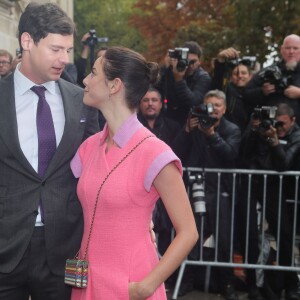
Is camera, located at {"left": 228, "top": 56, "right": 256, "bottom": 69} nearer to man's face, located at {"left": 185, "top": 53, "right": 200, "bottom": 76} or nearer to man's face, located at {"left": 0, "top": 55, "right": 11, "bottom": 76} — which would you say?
man's face, located at {"left": 185, "top": 53, "right": 200, "bottom": 76}

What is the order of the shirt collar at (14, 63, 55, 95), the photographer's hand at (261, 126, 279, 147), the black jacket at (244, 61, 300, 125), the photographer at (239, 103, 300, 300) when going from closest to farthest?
the shirt collar at (14, 63, 55, 95), the photographer's hand at (261, 126, 279, 147), the photographer at (239, 103, 300, 300), the black jacket at (244, 61, 300, 125)

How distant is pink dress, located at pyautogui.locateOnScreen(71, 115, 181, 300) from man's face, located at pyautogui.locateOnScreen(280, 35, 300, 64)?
379 centimetres

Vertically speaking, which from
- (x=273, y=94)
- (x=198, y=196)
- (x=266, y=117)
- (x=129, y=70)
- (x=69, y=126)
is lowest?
(x=198, y=196)

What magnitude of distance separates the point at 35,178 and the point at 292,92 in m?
3.59

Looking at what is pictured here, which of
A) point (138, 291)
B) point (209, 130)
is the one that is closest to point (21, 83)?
point (138, 291)

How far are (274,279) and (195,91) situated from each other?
187 cm

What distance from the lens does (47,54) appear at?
293 cm

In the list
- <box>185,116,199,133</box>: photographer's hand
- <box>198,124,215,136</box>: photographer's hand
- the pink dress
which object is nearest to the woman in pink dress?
the pink dress

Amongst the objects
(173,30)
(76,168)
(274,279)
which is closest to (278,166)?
(274,279)

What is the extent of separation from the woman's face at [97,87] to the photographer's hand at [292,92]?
11.5ft

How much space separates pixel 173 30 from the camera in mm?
23891

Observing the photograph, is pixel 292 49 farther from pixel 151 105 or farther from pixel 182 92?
pixel 151 105

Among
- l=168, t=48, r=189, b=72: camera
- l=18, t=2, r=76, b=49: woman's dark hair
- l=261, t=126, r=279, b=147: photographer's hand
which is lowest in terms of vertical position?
l=261, t=126, r=279, b=147: photographer's hand

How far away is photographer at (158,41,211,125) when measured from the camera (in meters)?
5.96
